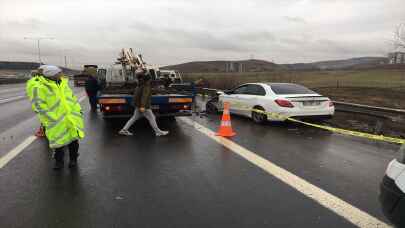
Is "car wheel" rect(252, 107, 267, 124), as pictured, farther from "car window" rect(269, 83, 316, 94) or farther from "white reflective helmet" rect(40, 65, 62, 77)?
"white reflective helmet" rect(40, 65, 62, 77)

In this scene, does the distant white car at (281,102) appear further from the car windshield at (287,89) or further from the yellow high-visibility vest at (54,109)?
the yellow high-visibility vest at (54,109)

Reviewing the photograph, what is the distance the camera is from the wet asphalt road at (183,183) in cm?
359

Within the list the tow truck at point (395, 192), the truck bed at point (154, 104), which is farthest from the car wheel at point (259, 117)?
the tow truck at point (395, 192)

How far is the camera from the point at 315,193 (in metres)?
4.29

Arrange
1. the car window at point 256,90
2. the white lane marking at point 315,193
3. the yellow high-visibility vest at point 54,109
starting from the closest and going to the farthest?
the white lane marking at point 315,193, the yellow high-visibility vest at point 54,109, the car window at point 256,90

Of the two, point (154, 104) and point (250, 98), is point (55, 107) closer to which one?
point (154, 104)

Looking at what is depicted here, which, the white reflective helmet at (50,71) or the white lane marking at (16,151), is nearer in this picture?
the white reflective helmet at (50,71)

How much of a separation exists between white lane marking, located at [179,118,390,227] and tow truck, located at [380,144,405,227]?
2.78 feet

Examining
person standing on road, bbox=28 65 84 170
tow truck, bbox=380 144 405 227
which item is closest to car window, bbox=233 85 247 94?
person standing on road, bbox=28 65 84 170

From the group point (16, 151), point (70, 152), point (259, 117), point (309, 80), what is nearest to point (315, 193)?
point (70, 152)

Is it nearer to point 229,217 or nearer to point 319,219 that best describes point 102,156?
point 229,217

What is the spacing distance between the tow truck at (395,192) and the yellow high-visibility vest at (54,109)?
4.24 m

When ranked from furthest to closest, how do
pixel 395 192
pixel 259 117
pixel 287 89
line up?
pixel 259 117 → pixel 287 89 → pixel 395 192

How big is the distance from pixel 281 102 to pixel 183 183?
5367mm
